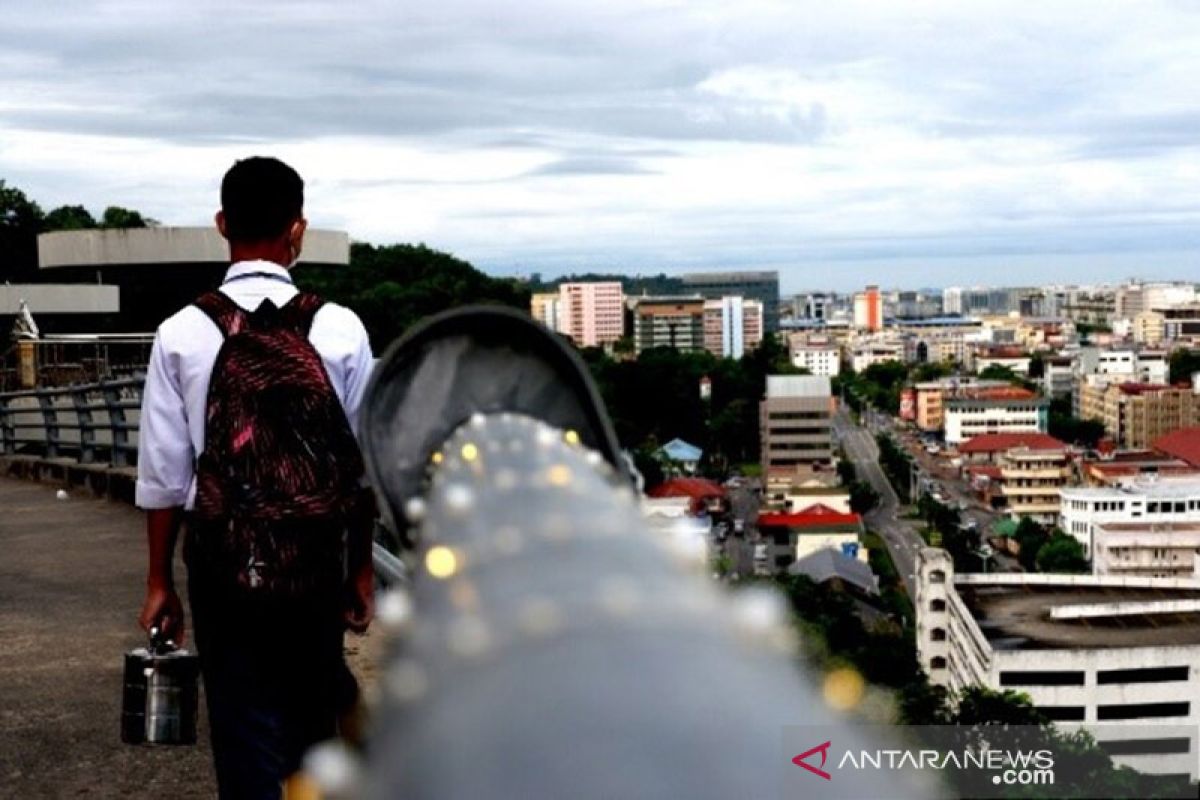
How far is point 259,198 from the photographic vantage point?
2.20 m

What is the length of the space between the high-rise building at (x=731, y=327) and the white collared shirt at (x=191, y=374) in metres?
165

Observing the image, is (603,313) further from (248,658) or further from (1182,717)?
(248,658)

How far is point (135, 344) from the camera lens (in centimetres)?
1633

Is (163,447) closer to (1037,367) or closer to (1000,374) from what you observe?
(1000,374)

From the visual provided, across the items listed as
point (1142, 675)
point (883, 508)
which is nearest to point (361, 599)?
point (1142, 675)

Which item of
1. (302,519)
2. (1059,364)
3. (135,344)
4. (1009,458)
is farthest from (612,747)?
(1059,364)

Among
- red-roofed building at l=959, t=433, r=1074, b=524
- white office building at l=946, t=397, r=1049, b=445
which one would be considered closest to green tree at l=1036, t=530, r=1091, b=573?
red-roofed building at l=959, t=433, r=1074, b=524

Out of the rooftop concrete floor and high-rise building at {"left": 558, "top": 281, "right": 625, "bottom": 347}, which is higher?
the rooftop concrete floor

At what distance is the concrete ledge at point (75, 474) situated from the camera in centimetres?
892

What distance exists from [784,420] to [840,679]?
94.5m

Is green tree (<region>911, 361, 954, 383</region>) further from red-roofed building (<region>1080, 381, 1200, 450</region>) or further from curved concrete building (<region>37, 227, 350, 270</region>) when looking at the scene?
curved concrete building (<region>37, 227, 350, 270</region>)

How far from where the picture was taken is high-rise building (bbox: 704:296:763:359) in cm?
17262

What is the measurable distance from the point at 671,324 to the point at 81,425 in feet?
527

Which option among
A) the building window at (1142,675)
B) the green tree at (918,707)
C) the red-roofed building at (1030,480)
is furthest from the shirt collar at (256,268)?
the red-roofed building at (1030,480)
